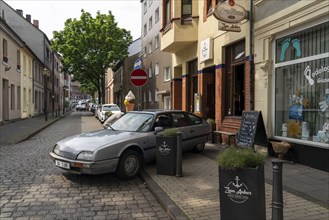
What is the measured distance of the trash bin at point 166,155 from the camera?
709cm

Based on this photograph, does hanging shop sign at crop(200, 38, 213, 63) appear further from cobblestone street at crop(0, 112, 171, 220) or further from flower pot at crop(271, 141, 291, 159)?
cobblestone street at crop(0, 112, 171, 220)

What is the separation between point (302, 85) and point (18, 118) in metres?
23.2

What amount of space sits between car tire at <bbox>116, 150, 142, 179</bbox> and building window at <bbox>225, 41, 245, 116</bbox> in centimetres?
538

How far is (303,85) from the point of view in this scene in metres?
8.34

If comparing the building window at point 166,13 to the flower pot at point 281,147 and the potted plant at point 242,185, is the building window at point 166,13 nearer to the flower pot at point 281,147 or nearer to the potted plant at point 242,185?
the flower pot at point 281,147

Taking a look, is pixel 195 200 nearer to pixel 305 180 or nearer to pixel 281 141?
pixel 305 180

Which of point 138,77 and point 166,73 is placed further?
point 166,73

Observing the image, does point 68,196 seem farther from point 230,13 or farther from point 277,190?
point 230,13

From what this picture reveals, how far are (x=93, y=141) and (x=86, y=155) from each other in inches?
20.3

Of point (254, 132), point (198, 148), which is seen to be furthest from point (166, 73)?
point (254, 132)

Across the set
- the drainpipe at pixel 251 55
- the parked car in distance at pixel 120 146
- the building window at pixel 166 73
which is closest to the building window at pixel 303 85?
the drainpipe at pixel 251 55

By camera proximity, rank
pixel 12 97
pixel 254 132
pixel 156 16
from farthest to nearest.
Answer: 1. pixel 156 16
2. pixel 12 97
3. pixel 254 132

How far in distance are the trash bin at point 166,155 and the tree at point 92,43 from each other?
1281 inches

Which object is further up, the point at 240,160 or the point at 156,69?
the point at 156,69
